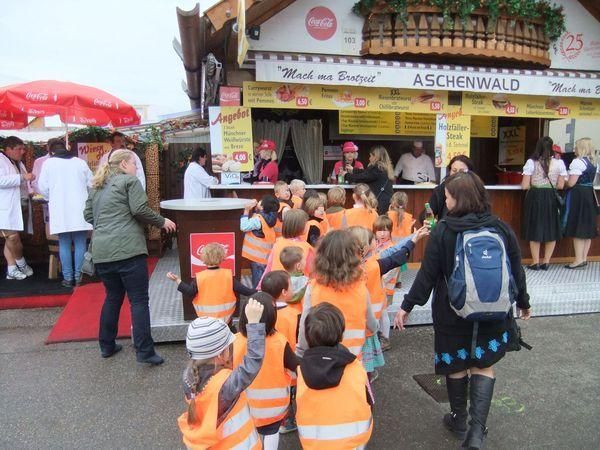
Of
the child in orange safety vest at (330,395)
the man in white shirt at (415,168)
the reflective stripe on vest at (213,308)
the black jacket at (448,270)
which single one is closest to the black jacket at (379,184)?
the man in white shirt at (415,168)

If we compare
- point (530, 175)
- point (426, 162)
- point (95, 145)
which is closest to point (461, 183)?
point (530, 175)

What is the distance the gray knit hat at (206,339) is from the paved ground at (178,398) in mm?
1331

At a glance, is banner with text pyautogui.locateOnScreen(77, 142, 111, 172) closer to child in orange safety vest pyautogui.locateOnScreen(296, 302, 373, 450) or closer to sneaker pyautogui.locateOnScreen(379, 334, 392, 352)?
sneaker pyautogui.locateOnScreen(379, 334, 392, 352)

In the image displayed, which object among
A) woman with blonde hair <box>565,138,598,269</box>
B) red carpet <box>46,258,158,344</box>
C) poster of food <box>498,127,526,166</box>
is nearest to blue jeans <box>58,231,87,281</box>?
red carpet <box>46,258,158,344</box>

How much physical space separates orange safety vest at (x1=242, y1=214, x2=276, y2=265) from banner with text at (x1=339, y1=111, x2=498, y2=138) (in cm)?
485

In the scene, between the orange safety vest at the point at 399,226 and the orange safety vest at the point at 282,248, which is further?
the orange safety vest at the point at 399,226

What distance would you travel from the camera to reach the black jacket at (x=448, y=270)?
2.75 metres

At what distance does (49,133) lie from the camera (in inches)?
500

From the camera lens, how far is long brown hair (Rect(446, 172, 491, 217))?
2.76m

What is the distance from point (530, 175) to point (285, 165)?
14.8 ft

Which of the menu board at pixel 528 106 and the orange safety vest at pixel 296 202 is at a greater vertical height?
the menu board at pixel 528 106

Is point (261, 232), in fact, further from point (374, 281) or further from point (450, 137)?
point (450, 137)

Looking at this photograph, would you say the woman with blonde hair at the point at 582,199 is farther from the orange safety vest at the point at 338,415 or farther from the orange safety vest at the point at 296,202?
the orange safety vest at the point at 338,415

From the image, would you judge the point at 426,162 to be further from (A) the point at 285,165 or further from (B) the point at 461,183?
(B) the point at 461,183
